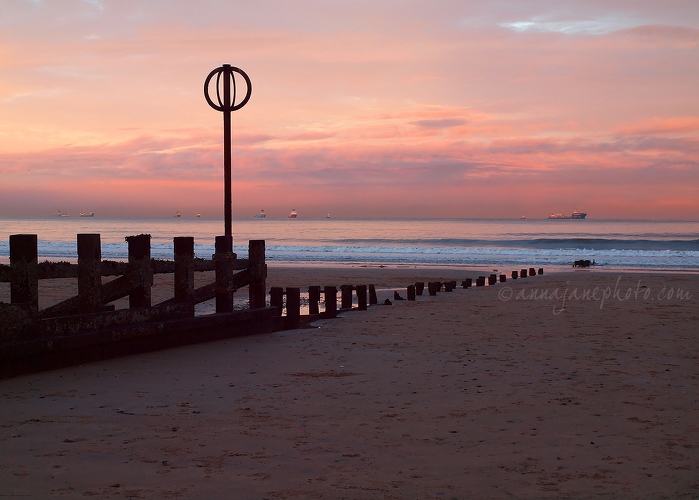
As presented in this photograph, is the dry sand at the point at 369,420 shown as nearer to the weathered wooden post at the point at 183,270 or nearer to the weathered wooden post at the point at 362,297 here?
the weathered wooden post at the point at 183,270

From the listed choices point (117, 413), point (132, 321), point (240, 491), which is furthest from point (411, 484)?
point (132, 321)

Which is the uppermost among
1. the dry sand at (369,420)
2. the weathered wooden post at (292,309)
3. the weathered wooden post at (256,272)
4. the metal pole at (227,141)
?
the metal pole at (227,141)

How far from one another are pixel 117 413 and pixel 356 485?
2.65 m

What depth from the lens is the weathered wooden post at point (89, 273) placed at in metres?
7.98

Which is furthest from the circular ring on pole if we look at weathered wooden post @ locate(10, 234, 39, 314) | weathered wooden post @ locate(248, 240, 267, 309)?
weathered wooden post @ locate(10, 234, 39, 314)

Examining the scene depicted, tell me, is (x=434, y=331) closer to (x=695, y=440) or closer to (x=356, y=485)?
(x=695, y=440)

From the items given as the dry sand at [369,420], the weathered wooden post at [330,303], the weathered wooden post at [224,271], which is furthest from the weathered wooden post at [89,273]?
the weathered wooden post at [330,303]

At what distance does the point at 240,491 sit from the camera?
4.24 m

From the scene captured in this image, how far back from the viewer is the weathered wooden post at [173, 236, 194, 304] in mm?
9438

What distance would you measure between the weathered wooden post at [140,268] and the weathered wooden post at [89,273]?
0.63 metres

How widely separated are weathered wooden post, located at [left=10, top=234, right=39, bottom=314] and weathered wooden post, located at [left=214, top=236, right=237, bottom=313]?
10.5 ft

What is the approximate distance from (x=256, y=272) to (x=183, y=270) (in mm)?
1738

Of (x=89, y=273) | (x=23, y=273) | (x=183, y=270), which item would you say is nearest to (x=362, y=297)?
(x=183, y=270)

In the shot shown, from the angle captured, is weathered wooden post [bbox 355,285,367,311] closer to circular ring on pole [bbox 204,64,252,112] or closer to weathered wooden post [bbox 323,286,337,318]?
weathered wooden post [bbox 323,286,337,318]
